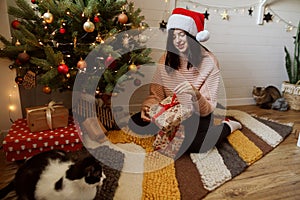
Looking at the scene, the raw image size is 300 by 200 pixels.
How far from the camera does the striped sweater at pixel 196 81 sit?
3.98 feet

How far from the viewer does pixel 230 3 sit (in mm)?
1940

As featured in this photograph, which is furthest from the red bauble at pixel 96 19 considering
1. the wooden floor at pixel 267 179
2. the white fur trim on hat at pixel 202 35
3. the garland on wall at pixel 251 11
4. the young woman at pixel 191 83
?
the garland on wall at pixel 251 11

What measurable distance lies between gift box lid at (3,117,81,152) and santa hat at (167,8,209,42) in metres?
0.79

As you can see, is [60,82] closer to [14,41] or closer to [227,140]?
[14,41]

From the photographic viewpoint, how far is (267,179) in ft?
3.35

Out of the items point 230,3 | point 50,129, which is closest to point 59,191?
point 50,129

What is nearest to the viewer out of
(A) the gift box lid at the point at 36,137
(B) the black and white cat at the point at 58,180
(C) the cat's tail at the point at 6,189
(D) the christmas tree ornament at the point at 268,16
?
(B) the black and white cat at the point at 58,180

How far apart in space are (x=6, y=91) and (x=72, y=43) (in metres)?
0.46

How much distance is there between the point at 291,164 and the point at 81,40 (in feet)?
4.27

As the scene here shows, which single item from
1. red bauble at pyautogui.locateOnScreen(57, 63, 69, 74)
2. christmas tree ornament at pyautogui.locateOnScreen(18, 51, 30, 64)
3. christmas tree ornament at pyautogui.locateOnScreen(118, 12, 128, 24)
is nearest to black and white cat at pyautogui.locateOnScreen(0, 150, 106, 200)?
red bauble at pyautogui.locateOnScreen(57, 63, 69, 74)

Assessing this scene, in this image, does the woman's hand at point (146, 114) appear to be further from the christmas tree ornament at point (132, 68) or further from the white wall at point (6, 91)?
the white wall at point (6, 91)

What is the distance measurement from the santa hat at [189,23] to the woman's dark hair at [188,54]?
0.03m

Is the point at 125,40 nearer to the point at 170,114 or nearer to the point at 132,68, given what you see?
the point at 132,68

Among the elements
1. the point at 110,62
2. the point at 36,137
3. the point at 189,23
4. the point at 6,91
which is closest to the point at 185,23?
the point at 189,23
